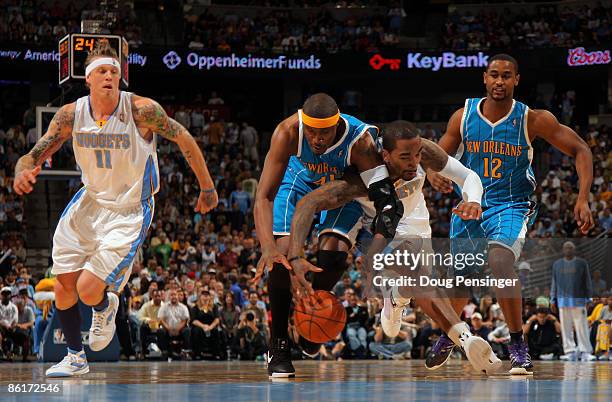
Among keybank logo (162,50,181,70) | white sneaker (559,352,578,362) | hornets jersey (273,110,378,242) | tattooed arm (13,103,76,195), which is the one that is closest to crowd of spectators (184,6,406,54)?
keybank logo (162,50,181,70)

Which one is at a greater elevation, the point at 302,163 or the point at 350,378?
the point at 302,163

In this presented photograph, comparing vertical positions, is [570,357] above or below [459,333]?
below

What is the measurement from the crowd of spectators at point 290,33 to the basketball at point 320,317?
1811cm

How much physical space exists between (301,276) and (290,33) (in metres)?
19.9

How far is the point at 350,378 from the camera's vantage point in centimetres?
663

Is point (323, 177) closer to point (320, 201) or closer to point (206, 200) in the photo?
point (320, 201)

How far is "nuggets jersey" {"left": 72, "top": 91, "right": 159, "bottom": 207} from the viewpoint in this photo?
634cm

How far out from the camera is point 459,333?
6406mm

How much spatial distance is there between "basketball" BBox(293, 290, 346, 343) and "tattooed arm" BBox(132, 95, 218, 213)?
113 cm

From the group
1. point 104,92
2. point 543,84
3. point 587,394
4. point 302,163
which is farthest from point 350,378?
point 543,84

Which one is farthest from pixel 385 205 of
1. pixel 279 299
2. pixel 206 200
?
pixel 206 200

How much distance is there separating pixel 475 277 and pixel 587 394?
2.95 m

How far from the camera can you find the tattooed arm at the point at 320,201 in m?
5.61

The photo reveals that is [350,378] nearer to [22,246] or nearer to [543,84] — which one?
[22,246]
